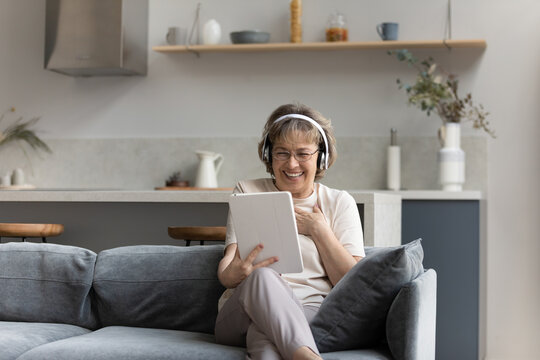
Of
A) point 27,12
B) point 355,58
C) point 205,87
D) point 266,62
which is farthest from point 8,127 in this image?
point 355,58

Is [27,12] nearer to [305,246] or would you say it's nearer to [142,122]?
[142,122]

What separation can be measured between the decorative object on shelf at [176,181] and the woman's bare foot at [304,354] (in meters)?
3.14

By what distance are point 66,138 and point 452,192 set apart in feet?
9.01

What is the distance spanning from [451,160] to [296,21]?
1.34 m

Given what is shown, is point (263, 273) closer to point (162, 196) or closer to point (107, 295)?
point (107, 295)

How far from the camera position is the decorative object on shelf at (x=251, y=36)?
493 cm

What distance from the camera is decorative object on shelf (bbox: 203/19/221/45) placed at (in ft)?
16.6

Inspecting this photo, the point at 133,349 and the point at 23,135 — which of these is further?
the point at 23,135

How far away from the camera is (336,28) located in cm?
489

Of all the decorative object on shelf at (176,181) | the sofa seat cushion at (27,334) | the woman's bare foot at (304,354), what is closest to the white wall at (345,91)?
the decorative object on shelf at (176,181)

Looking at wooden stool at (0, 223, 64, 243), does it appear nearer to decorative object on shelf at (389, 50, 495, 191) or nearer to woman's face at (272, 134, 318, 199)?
woman's face at (272, 134, 318, 199)

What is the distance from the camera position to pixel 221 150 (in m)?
5.21

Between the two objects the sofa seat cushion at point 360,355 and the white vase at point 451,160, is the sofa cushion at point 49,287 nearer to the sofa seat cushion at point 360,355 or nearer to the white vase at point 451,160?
the sofa seat cushion at point 360,355

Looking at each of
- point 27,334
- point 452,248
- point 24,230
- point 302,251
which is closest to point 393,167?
point 452,248
